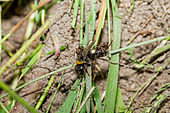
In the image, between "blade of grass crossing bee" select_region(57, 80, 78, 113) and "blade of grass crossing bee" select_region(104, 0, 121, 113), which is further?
"blade of grass crossing bee" select_region(104, 0, 121, 113)

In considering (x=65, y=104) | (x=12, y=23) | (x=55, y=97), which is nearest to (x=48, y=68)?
(x=55, y=97)

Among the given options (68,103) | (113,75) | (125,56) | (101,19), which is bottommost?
(68,103)

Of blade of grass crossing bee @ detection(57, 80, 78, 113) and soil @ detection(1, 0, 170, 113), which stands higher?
soil @ detection(1, 0, 170, 113)

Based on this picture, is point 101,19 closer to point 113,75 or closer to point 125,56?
point 125,56

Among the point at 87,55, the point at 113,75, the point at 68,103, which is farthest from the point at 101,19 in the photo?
the point at 68,103

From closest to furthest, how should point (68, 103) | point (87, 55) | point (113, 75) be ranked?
1. point (68, 103)
2. point (113, 75)
3. point (87, 55)

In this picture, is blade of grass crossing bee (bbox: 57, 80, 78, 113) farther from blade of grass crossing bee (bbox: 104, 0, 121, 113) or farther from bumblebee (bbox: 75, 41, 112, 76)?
blade of grass crossing bee (bbox: 104, 0, 121, 113)

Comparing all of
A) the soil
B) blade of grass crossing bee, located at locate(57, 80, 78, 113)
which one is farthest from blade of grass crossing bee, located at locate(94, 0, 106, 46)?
blade of grass crossing bee, located at locate(57, 80, 78, 113)
